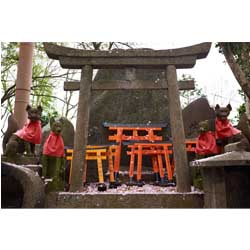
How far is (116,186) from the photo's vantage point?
15.4 feet

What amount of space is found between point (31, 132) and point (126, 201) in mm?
1639

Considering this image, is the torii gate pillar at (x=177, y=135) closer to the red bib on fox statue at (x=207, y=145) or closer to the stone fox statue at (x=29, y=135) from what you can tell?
the red bib on fox statue at (x=207, y=145)

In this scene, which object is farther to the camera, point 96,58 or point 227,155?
point 96,58

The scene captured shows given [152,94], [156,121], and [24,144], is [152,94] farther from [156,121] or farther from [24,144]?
[24,144]

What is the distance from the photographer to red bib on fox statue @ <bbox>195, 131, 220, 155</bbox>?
378 centimetres

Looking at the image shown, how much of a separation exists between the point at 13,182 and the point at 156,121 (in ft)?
12.8

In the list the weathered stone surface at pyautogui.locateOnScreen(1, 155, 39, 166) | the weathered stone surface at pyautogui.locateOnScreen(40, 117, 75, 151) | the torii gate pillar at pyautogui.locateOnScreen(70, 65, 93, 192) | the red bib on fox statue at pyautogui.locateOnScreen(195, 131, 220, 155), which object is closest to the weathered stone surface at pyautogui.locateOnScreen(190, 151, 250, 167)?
the red bib on fox statue at pyautogui.locateOnScreen(195, 131, 220, 155)

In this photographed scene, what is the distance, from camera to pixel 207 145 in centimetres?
381

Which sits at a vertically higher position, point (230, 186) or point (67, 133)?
point (67, 133)

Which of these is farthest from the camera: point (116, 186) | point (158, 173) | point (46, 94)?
point (46, 94)

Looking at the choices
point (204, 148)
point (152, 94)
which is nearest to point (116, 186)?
point (204, 148)

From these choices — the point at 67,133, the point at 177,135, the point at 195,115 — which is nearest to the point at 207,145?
the point at 177,135

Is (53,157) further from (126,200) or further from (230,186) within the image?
(230,186)

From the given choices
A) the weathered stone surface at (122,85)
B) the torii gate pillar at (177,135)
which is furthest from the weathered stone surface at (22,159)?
the torii gate pillar at (177,135)
